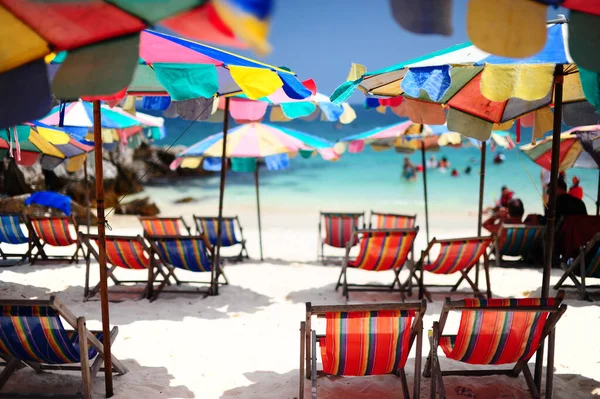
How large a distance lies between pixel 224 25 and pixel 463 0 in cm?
84

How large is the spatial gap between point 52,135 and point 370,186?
86.5 ft

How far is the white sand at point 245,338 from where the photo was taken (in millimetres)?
3309

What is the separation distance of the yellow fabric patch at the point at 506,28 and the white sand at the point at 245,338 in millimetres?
2346

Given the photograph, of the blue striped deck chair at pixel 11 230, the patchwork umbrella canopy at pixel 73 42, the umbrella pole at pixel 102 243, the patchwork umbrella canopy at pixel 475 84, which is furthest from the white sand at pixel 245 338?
the patchwork umbrella canopy at pixel 73 42

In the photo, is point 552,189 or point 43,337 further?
point 552,189

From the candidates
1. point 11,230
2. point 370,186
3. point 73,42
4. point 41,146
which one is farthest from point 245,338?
point 370,186

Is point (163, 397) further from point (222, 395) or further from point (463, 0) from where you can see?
point (463, 0)

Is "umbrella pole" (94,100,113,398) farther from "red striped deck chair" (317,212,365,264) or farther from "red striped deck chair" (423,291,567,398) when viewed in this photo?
"red striped deck chair" (317,212,365,264)

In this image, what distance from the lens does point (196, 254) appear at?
5.41 metres

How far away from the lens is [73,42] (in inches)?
69.9

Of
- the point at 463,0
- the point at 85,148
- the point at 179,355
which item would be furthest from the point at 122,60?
the point at 85,148

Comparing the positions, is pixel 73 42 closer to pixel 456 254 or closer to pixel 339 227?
pixel 456 254

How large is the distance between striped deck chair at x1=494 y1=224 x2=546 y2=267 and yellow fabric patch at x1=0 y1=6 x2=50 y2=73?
6433 millimetres

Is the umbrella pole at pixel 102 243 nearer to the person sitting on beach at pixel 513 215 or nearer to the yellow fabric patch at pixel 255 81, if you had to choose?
the yellow fabric patch at pixel 255 81
